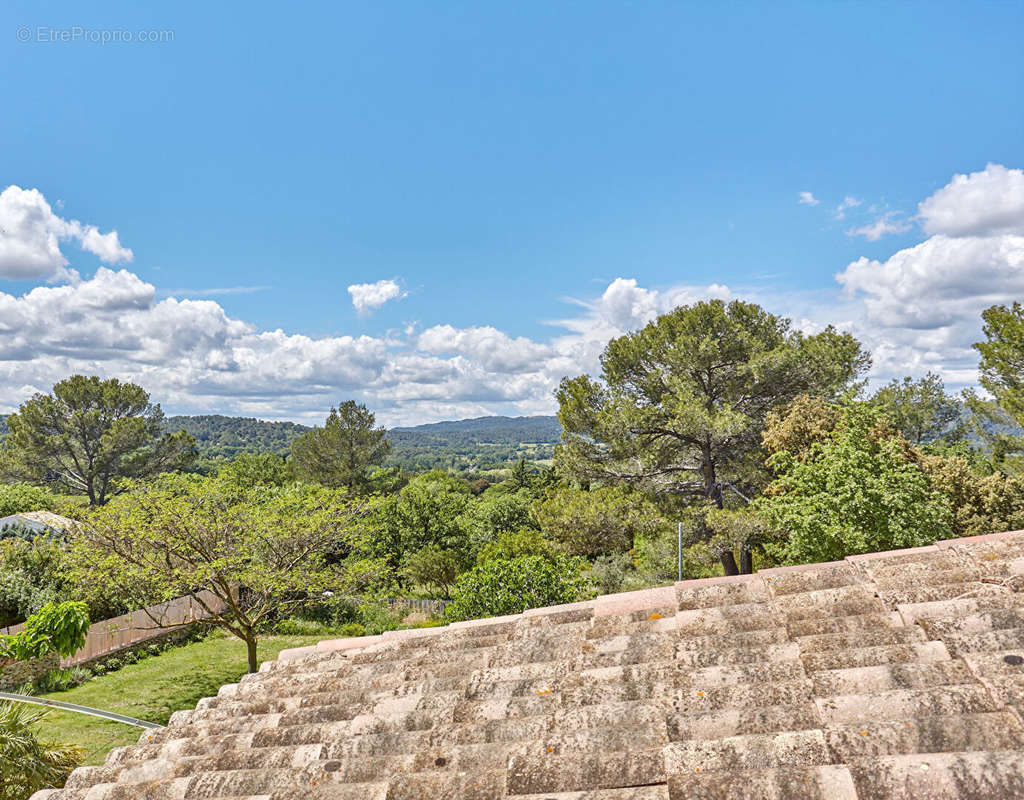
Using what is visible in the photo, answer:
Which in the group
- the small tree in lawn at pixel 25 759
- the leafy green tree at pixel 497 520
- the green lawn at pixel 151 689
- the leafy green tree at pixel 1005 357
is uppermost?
the leafy green tree at pixel 1005 357

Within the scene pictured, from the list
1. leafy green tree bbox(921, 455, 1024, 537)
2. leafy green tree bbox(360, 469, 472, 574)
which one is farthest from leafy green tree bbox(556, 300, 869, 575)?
leafy green tree bbox(360, 469, 472, 574)

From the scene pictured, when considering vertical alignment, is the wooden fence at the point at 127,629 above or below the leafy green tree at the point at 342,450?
below

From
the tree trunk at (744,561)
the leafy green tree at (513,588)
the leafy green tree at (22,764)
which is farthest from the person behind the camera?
the tree trunk at (744,561)

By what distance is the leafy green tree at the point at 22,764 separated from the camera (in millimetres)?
6145

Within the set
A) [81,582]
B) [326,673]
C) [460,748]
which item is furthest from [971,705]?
[81,582]

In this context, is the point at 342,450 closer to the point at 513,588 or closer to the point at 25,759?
the point at 513,588

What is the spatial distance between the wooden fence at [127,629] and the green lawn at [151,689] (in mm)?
855

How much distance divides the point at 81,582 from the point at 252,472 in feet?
96.8

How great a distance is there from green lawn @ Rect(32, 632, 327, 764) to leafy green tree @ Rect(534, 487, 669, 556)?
10438 millimetres

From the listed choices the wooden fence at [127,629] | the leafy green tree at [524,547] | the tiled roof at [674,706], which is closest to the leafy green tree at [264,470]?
the wooden fence at [127,629]

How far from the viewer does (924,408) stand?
3027cm

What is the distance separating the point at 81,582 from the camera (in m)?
16.7

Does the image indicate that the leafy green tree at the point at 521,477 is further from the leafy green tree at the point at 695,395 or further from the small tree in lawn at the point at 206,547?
the small tree in lawn at the point at 206,547

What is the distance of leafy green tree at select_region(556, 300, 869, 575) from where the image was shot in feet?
59.6
